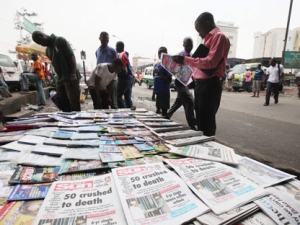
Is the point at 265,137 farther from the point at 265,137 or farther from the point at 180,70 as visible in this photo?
the point at 180,70

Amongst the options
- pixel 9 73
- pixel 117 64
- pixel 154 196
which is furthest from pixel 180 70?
pixel 9 73

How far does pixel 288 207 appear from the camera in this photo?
680 mm

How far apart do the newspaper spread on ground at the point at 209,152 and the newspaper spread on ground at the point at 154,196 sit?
239 mm

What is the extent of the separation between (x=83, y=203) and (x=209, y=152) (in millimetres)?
745

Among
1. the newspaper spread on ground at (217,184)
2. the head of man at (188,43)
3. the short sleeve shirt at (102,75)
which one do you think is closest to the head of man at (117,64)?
the short sleeve shirt at (102,75)

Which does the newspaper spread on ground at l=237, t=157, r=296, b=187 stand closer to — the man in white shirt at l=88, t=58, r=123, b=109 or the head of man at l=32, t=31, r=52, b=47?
the man in white shirt at l=88, t=58, r=123, b=109

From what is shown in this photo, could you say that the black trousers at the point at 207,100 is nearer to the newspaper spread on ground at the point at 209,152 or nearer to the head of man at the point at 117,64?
the newspaper spread on ground at the point at 209,152

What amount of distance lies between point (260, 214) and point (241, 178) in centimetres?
20

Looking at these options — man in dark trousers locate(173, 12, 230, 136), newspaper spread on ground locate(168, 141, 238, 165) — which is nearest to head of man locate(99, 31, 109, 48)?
man in dark trousers locate(173, 12, 230, 136)

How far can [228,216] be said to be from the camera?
0.64 meters

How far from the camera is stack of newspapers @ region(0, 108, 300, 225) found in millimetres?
642

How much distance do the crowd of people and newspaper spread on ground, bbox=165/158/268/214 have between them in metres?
0.97

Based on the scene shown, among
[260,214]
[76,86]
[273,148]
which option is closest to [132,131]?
[260,214]

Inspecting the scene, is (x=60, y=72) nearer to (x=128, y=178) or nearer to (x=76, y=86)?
(x=76, y=86)
